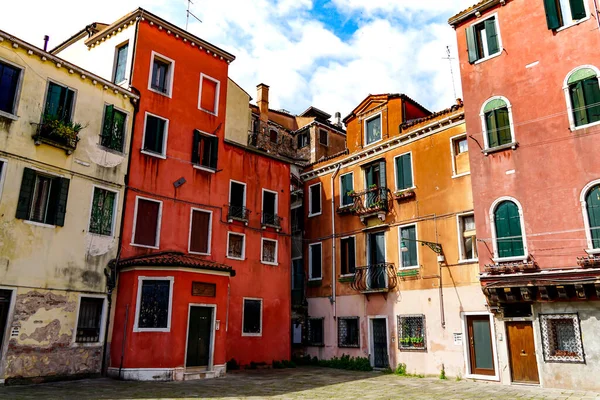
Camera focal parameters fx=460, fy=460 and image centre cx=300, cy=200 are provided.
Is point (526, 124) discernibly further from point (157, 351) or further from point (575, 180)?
point (157, 351)

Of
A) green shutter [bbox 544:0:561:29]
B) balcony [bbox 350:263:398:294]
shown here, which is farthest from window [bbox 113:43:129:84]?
green shutter [bbox 544:0:561:29]

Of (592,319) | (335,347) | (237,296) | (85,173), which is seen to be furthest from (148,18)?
(592,319)

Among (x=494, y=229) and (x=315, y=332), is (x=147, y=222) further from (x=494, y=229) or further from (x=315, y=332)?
(x=494, y=229)

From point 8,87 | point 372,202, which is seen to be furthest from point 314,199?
point 8,87

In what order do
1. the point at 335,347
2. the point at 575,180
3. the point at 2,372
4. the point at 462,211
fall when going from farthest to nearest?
the point at 335,347 → the point at 462,211 → the point at 575,180 → the point at 2,372

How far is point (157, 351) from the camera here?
626 inches

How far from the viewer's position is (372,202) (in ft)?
71.6

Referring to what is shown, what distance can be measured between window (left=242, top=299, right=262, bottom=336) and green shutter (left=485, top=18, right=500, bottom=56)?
47.7ft

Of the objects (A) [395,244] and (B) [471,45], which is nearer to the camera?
(B) [471,45]

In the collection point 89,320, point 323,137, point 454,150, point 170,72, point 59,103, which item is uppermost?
point 323,137

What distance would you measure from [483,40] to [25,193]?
57.7 feet

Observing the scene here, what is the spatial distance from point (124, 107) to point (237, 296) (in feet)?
30.7

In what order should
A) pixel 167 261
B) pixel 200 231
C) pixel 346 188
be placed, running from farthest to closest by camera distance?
pixel 346 188, pixel 200 231, pixel 167 261

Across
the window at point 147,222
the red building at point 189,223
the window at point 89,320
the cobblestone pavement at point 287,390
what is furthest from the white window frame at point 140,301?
the window at point 147,222
